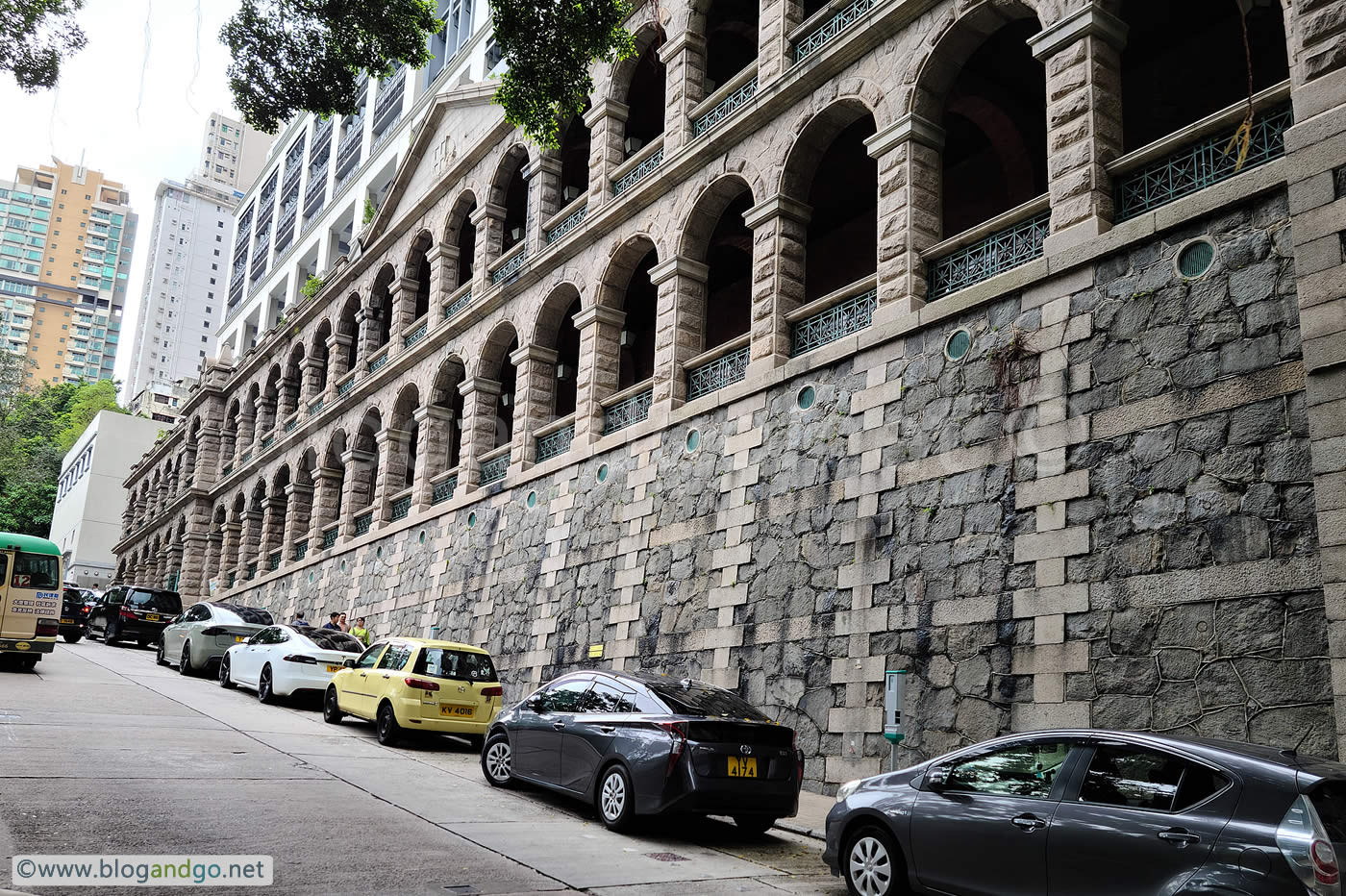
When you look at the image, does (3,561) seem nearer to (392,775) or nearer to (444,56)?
(392,775)

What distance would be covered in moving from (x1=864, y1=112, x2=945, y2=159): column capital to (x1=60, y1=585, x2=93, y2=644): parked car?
79.9 ft

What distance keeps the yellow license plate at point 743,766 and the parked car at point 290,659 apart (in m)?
9.66

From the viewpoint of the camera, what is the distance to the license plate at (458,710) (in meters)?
14.1

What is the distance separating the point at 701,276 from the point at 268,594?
77.2ft

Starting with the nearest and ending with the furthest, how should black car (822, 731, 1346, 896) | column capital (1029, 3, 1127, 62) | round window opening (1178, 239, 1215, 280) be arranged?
black car (822, 731, 1346, 896) < round window opening (1178, 239, 1215, 280) < column capital (1029, 3, 1127, 62)

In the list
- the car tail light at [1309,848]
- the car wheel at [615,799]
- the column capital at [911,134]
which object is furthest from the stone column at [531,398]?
the car tail light at [1309,848]

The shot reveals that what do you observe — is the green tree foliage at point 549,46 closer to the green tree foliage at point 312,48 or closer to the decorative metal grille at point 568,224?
the green tree foliage at point 312,48

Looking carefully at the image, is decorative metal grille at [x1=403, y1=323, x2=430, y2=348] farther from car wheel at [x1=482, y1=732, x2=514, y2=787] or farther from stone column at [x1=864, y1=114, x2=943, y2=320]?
car wheel at [x1=482, y1=732, x2=514, y2=787]

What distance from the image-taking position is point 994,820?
6559 millimetres

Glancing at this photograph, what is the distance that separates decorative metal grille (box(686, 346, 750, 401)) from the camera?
53.2 feet

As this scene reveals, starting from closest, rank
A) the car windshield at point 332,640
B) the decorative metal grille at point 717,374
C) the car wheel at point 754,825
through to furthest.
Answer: the car wheel at point 754,825
the decorative metal grille at point 717,374
the car windshield at point 332,640

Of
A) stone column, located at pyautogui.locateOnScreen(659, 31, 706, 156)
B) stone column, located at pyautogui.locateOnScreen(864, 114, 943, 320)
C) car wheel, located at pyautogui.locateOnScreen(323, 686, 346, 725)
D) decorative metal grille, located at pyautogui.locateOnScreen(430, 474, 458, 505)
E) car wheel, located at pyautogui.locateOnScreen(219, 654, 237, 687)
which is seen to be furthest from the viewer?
decorative metal grille, located at pyautogui.locateOnScreen(430, 474, 458, 505)

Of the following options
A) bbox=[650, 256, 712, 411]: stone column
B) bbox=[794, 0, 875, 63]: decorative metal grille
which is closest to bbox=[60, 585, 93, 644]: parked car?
bbox=[650, 256, 712, 411]: stone column

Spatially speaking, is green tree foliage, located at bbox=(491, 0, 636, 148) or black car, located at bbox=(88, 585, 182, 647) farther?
black car, located at bbox=(88, 585, 182, 647)
